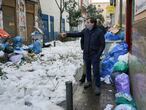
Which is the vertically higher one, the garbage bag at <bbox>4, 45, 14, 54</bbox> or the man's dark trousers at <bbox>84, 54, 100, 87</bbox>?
the garbage bag at <bbox>4, 45, 14, 54</bbox>

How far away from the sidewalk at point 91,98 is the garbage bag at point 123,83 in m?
0.32

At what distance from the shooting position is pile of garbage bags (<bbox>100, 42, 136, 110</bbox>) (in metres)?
6.48

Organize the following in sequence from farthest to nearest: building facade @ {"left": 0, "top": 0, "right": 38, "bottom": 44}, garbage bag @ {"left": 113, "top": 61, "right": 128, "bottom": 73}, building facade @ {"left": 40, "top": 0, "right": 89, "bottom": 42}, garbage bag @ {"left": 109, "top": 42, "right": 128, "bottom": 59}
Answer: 1. building facade @ {"left": 40, "top": 0, "right": 89, "bottom": 42}
2. building facade @ {"left": 0, "top": 0, "right": 38, "bottom": 44}
3. garbage bag @ {"left": 109, "top": 42, "right": 128, "bottom": 59}
4. garbage bag @ {"left": 113, "top": 61, "right": 128, "bottom": 73}

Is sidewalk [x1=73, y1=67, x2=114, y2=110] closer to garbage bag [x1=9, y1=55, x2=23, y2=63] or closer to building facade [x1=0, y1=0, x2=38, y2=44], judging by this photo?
garbage bag [x1=9, y1=55, x2=23, y2=63]

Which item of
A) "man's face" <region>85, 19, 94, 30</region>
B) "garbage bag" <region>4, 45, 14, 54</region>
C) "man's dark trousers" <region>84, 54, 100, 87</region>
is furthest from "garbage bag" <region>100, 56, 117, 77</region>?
"garbage bag" <region>4, 45, 14, 54</region>

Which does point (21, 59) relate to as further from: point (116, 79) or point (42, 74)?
point (116, 79)

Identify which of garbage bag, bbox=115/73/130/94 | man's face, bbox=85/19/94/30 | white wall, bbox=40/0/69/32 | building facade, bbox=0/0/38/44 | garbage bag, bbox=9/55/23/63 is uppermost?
white wall, bbox=40/0/69/32

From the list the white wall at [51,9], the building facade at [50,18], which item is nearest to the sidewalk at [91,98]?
the building facade at [50,18]

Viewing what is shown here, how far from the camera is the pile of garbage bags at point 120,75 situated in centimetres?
648

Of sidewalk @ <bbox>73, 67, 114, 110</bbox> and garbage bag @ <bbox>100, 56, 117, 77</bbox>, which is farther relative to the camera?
garbage bag @ <bbox>100, 56, 117, 77</bbox>

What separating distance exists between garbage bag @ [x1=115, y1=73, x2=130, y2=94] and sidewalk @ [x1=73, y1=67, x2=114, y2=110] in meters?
0.32

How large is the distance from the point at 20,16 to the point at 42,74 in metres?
13.6

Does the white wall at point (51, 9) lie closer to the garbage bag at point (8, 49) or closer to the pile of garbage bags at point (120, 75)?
the garbage bag at point (8, 49)

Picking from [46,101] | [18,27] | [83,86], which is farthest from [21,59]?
[18,27]
